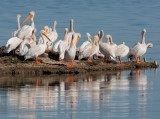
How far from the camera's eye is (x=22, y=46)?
2214 cm

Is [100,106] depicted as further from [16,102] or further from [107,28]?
[107,28]

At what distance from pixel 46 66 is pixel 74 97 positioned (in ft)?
23.2

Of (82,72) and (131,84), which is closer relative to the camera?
(131,84)

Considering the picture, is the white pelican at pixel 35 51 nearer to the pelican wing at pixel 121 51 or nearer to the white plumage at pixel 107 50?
the white plumage at pixel 107 50

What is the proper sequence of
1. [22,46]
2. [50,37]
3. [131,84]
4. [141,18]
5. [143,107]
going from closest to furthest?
[143,107] → [131,84] → [22,46] → [50,37] → [141,18]

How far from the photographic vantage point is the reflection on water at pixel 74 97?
39.9 feet

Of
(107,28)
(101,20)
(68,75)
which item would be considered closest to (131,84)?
(68,75)

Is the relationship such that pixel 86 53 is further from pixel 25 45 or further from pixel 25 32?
pixel 25 32

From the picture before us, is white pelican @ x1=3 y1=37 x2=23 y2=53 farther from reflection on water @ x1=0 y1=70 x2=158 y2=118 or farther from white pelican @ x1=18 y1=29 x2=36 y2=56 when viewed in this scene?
reflection on water @ x1=0 y1=70 x2=158 y2=118

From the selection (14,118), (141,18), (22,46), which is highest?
(141,18)

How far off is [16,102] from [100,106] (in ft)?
6.89

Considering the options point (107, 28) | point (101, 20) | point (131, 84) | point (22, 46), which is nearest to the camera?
point (131, 84)

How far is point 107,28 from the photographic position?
51.5 meters

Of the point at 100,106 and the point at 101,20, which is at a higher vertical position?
the point at 101,20
